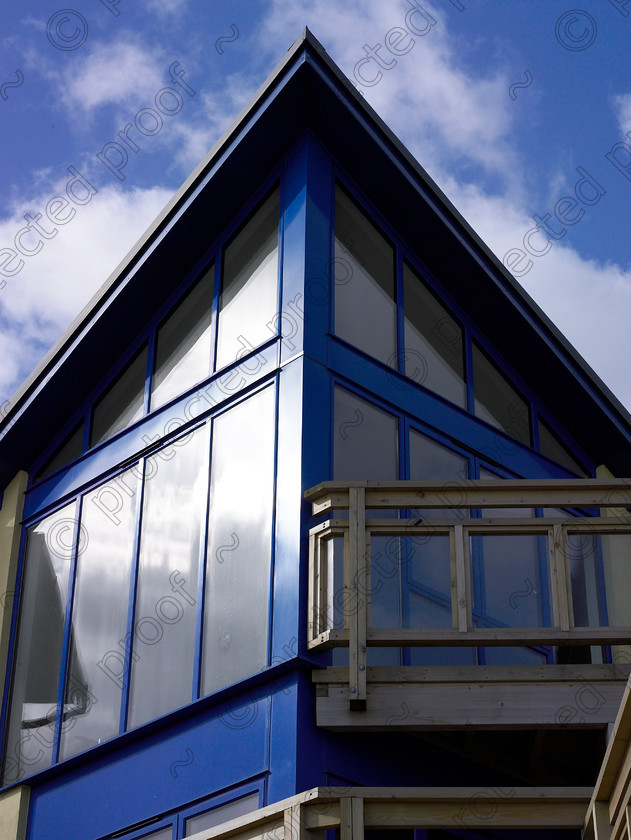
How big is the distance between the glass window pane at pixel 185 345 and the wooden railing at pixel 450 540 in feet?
9.29

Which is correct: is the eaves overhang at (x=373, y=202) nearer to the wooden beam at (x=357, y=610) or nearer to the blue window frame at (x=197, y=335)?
the blue window frame at (x=197, y=335)

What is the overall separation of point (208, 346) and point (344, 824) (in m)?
5.34

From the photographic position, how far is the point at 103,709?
10719mm

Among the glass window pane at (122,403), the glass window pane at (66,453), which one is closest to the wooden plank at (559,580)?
the glass window pane at (122,403)

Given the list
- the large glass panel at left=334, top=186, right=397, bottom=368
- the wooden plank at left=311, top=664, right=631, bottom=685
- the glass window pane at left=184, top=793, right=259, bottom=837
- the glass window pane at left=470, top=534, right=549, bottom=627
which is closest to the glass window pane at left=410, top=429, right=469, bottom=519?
the glass window pane at left=470, top=534, right=549, bottom=627

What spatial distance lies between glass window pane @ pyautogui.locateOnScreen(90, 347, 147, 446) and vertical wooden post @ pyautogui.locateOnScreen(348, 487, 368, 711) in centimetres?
404

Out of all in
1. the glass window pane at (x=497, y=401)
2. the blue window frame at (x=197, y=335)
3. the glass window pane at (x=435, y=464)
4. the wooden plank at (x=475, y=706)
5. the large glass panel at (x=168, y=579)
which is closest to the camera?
the wooden plank at (x=475, y=706)

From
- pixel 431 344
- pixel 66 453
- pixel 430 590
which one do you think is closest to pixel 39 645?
pixel 66 453

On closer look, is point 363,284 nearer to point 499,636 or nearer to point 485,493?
point 485,493

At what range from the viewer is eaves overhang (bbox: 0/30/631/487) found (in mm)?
11320

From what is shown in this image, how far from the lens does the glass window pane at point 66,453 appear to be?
13.1 m

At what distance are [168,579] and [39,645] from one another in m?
2.15

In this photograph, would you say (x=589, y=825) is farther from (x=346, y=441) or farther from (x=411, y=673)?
(x=346, y=441)
